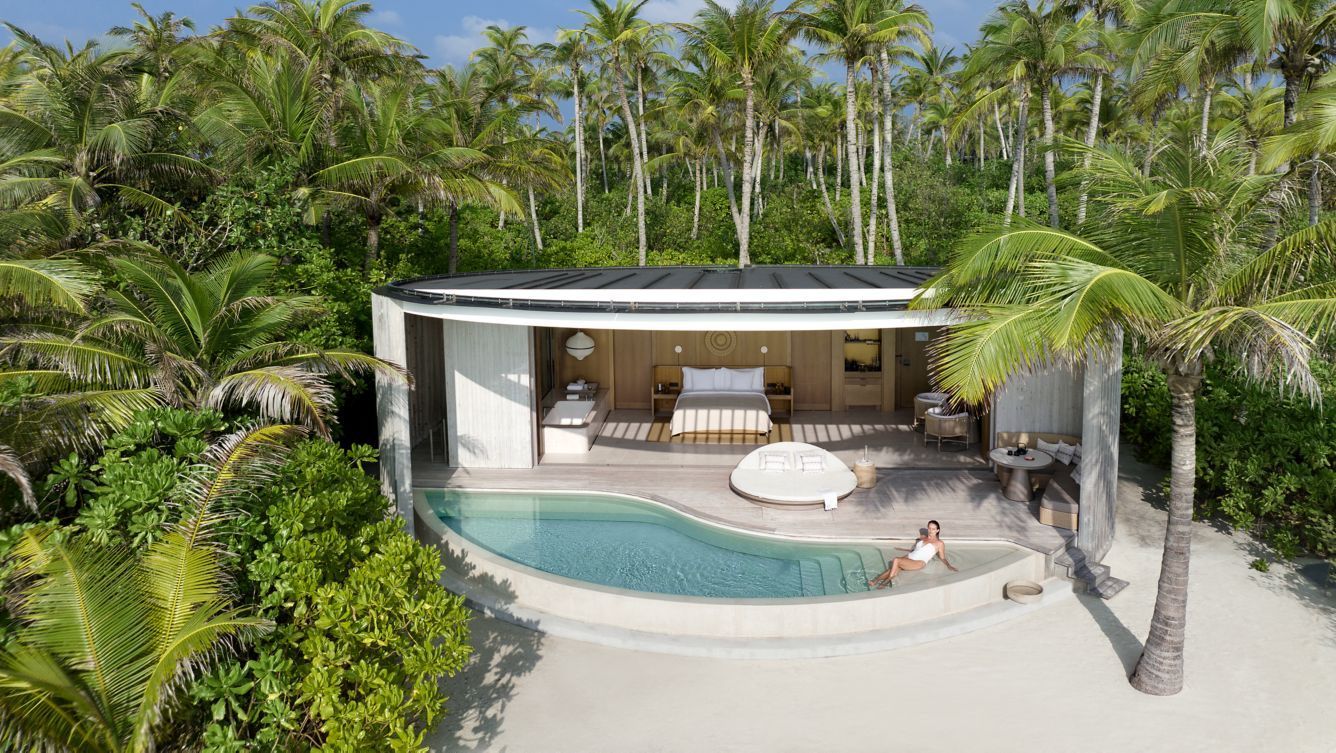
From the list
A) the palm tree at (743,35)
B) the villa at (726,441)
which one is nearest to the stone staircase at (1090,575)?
the villa at (726,441)

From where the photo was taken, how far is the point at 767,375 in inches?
644

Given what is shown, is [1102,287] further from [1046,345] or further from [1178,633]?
[1178,633]

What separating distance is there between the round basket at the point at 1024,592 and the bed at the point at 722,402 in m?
5.91

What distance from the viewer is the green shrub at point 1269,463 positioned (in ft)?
30.9

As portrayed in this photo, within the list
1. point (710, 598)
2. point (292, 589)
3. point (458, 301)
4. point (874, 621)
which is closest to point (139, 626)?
point (292, 589)

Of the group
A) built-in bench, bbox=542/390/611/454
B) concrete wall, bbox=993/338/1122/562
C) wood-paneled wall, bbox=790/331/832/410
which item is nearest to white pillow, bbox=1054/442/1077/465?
concrete wall, bbox=993/338/1122/562

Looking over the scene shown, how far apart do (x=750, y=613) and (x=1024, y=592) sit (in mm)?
3161

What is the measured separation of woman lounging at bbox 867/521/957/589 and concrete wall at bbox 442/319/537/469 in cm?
645

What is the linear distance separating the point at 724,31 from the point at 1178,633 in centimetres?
1926

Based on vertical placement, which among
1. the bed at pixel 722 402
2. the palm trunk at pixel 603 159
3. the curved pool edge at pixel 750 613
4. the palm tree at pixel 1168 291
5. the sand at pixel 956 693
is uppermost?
the palm trunk at pixel 603 159

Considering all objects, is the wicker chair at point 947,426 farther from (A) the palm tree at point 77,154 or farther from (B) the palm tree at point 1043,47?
(A) the palm tree at point 77,154

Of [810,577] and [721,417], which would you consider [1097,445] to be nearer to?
[810,577]

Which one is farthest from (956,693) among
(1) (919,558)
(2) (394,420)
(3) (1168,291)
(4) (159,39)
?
(4) (159,39)

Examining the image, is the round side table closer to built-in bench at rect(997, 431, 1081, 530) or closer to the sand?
built-in bench at rect(997, 431, 1081, 530)
